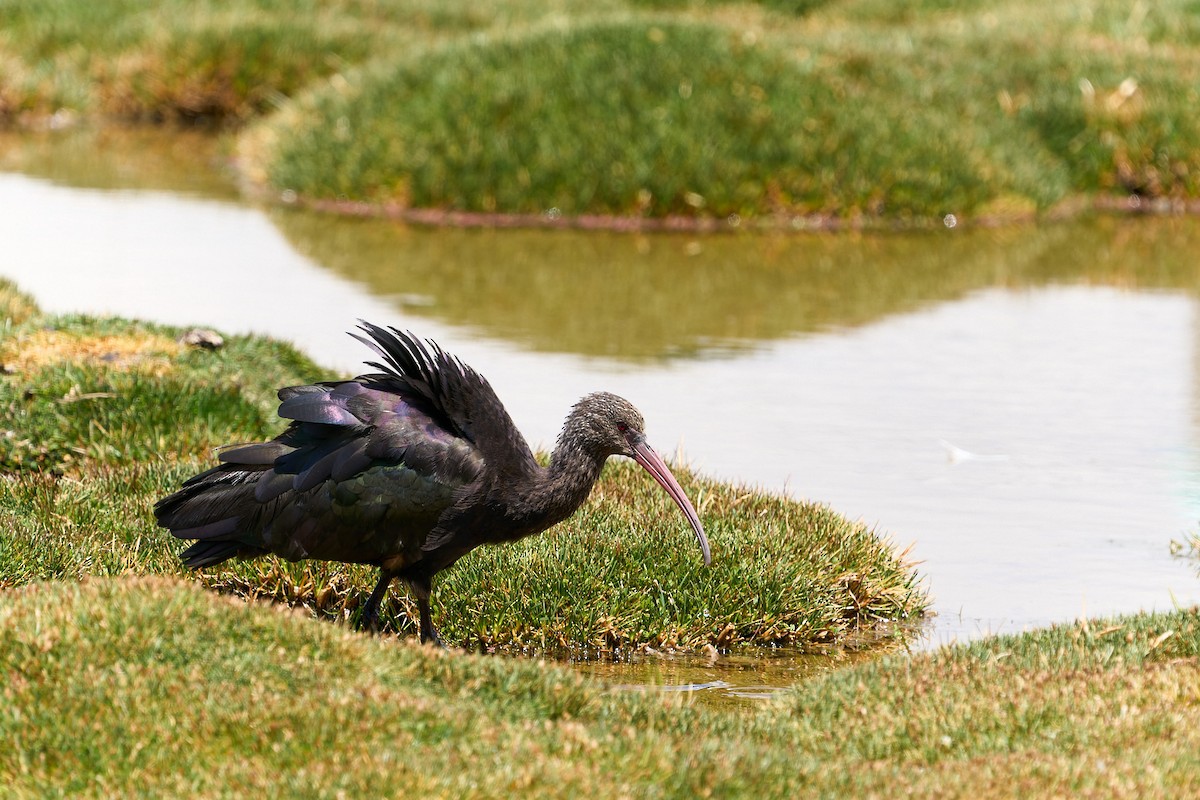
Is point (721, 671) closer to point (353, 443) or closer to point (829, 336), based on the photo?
point (353, 443)

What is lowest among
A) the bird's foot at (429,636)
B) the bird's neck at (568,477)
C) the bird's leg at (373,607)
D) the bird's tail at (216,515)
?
the bird's foot at (429,636)

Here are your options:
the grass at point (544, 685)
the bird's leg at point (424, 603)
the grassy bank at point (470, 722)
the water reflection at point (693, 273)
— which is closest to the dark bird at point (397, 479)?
the bird's leg at point (424, 603)

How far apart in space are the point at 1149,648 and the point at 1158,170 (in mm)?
13753

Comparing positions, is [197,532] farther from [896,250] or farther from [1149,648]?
[896,250]

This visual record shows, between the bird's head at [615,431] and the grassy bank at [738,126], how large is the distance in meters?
10.1

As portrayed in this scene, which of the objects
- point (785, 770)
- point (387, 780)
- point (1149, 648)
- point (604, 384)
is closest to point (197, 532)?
point (387, 780)

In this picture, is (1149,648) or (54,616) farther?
(1149,648)

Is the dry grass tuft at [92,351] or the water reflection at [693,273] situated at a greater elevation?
the water reflection at [693,273]

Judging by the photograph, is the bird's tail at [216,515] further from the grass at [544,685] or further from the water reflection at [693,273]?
the water reflection at [693,273]

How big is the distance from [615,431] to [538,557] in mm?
879

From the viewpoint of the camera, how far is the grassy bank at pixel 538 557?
7281mm

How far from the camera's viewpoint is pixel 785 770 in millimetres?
5266

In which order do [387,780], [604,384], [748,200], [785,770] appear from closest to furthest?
[387,780] < [785,770] < [604,384] < [748,200]

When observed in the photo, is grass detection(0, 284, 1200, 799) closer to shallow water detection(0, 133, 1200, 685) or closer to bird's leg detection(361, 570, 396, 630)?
bird's leg detection(361, 570, 396, 630)
